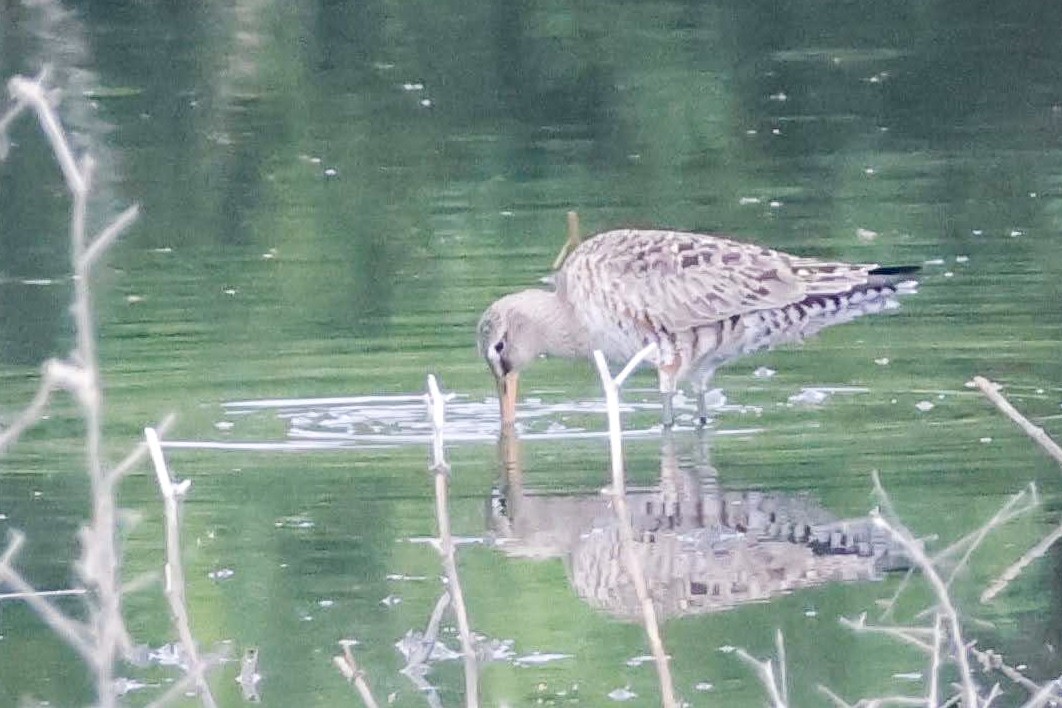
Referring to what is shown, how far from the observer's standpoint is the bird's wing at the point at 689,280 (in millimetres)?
9344

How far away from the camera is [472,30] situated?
21.9m

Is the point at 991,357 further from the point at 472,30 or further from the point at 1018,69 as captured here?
the point at 472,30

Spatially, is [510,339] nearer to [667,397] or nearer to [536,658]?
[667,397]

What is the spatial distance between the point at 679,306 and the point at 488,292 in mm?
2007

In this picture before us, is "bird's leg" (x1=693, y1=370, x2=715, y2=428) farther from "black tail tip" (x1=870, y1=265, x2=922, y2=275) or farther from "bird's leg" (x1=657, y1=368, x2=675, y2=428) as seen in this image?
"black tail tip" (x1=870, y1=265, x2=922, y2=275)

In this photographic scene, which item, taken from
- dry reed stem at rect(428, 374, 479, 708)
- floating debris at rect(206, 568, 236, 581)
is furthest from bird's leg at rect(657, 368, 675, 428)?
dry reed stem at rect(428, 374, 479, 708)

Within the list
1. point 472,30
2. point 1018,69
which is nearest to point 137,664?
point 1018,69

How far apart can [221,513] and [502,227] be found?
5.35m

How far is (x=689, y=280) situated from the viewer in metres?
9.47

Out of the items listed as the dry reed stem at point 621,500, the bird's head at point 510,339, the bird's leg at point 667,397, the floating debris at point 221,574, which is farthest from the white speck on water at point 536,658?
the bird's head at point 510,339

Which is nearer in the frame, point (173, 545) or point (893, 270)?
point (173, 545)

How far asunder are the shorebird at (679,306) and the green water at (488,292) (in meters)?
0.21

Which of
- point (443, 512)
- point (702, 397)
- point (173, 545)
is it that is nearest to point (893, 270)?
point (702, 397)

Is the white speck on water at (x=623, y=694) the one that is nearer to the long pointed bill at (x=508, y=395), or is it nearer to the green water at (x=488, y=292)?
the green water at (x=488, y=292)
